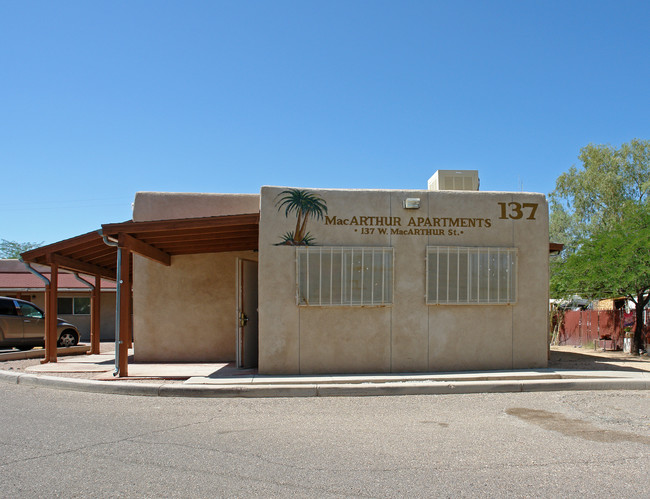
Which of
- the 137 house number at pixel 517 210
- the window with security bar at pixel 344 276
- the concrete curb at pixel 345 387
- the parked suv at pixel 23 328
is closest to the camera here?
the concrete curb at pixel 345 387

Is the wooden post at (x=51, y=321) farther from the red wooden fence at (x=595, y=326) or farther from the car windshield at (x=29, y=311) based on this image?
the red wooden fence at (x=595, y=326)

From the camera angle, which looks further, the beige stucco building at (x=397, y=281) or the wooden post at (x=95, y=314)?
the wooden post at (x=95, y=314)

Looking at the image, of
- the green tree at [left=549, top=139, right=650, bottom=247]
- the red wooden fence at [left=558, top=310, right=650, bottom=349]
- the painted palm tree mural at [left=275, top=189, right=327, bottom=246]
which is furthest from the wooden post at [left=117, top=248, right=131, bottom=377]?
the green tree at [left=549, top=139, right=650, bottom=247]

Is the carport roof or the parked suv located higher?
the carport roof

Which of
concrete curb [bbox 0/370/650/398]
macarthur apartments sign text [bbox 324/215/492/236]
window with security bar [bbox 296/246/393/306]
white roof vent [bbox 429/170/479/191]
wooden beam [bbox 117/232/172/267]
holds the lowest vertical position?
concrete curb [bbox 0/370/650/398]

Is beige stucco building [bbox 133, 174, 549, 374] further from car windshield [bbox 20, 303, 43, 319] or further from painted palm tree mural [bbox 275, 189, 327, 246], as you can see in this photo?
car windshield [bbox 20, 303, 43, 319]

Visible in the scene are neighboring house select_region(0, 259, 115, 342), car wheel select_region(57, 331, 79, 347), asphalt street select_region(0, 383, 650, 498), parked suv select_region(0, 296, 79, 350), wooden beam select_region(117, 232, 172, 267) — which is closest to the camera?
asphalt street select_region(0, 383, 650, 498)

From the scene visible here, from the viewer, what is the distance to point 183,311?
1409cm

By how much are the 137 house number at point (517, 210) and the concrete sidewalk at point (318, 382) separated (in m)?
3.10

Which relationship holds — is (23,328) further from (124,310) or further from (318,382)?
(318,382)

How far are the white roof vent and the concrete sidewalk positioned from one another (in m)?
4.03

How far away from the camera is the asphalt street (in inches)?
194

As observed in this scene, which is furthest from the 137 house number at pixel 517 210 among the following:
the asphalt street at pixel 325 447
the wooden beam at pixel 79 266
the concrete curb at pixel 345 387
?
the wooden beam at pixel 79 266

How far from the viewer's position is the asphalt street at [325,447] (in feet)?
16.2
